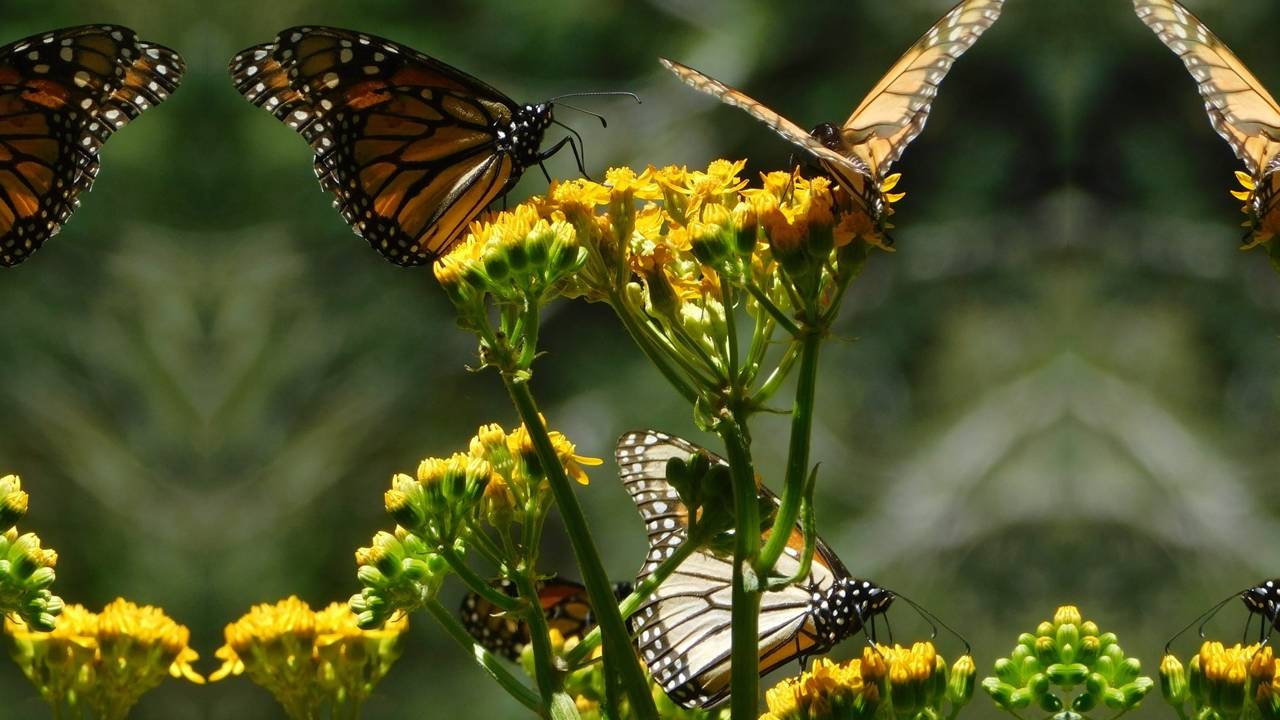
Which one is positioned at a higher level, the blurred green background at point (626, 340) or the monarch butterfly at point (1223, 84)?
the blurred green background at point (626, 340)

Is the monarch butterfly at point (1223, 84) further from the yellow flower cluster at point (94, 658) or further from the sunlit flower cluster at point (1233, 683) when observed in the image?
the yellow flower cluster at point (94, 658)

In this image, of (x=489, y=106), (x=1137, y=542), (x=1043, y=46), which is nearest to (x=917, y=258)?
(x=1043, y=46)

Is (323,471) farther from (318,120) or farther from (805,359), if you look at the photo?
(805,359)

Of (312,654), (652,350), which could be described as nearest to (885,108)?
(652,350)

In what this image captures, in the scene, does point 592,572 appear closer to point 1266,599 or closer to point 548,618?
point 1266,599

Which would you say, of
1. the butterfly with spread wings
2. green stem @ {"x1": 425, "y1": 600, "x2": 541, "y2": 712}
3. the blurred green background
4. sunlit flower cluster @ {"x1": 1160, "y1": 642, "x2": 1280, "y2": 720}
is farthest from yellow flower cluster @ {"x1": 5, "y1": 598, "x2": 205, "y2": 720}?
the blurred green background

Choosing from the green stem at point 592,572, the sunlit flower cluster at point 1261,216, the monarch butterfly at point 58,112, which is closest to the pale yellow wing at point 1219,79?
the sunlit flower cluster at point 1261,216

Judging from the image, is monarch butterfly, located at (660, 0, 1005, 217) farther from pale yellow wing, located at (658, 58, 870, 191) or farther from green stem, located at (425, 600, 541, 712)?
green stem, located at (425, 600, 541, 712)
